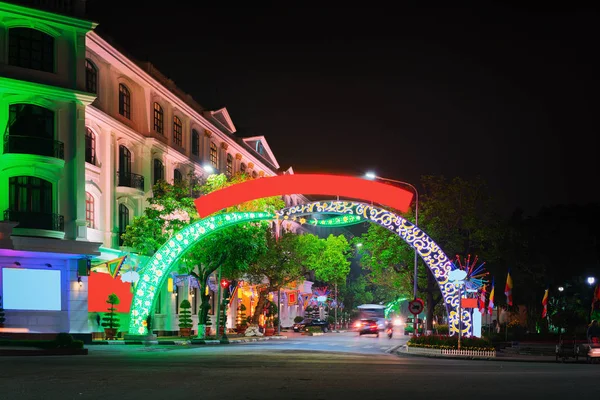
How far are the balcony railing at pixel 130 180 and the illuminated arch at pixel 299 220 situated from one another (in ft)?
32.0

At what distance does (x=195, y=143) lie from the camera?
54.4 metres

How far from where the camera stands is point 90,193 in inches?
1560

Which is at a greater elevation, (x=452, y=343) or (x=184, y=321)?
(x=452, y=343)

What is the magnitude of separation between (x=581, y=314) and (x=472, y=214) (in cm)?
2045

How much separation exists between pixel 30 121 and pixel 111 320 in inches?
431

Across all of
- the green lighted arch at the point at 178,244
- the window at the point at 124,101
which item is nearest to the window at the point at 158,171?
the window at the point at 124,101

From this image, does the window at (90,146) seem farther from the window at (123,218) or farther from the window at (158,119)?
the window at (158,119)

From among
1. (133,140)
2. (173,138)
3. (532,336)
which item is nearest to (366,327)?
(532,336)

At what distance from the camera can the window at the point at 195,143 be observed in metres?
54.0

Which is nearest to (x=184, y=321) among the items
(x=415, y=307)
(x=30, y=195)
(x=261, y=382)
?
(x=30, y=195)

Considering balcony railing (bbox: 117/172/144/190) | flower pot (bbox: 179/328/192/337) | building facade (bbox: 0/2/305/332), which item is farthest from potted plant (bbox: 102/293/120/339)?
flower pot (bbox: 179/328/192/337)

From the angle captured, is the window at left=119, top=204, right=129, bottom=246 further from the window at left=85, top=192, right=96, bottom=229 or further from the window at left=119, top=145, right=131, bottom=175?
the window at left=85, top=192, right=96, bottom=229

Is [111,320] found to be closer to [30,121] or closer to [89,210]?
[89,210]

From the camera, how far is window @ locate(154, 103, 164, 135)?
47031 millimetres
